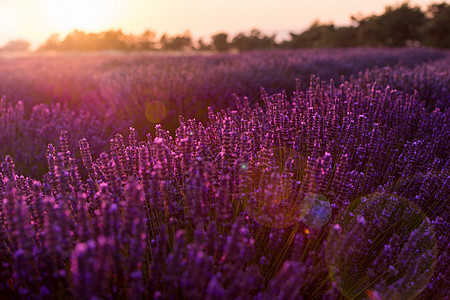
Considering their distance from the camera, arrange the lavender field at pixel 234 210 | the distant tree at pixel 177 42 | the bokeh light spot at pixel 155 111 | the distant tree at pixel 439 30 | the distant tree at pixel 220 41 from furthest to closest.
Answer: the distant tree at pixel 177 42
the distant tree at pixel 220 41
the distant tree at pixel 439 30
the bokeh light spot at pixel 155 111
the lavender field at pixel 234 210

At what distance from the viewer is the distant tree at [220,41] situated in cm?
2903

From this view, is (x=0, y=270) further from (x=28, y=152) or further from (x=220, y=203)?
(x=28, y=152)

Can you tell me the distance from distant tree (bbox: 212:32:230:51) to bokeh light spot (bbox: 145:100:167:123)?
25.2 meters

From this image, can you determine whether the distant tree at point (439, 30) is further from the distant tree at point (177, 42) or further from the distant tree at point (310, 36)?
the distant tree at point (177, 42)

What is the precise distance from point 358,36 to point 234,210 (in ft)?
76.1

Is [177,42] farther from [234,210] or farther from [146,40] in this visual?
[234,210]

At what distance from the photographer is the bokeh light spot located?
4.75 meters

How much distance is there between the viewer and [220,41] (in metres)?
29.1

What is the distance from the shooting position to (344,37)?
23.8 meters

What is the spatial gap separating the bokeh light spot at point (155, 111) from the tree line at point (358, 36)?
1930 centimetres

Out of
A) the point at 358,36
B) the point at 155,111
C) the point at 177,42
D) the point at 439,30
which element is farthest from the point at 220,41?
the point at 155,111

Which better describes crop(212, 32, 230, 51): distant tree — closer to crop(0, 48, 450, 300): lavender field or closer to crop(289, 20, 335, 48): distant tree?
crop(289, 20, 335, 48): distant tree

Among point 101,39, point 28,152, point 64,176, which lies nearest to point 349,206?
point 64,176

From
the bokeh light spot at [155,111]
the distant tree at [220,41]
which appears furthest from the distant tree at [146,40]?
the bokeh light spot at [155,111]
